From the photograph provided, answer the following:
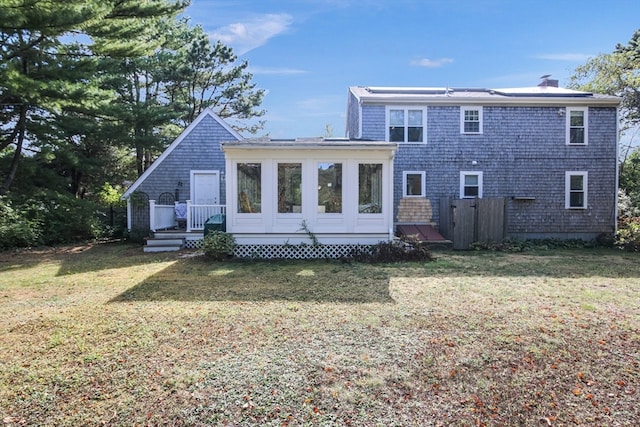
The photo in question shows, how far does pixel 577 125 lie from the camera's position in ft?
45.9

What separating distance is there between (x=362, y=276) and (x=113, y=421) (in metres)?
5.44

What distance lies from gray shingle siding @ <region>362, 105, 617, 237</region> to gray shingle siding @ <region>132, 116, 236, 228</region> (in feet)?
23.0

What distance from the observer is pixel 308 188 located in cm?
969

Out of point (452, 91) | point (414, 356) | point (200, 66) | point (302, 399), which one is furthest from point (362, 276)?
point (200, 66)

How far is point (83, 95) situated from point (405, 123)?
11.0 metres

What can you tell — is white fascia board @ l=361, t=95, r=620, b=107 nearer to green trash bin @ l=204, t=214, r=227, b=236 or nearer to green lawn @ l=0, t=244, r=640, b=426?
green trash bin @ l=204, t=214, r=227, b=236

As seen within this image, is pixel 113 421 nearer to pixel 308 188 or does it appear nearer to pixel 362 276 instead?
pixel 362 276

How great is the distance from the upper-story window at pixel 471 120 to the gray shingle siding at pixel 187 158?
28.5ft

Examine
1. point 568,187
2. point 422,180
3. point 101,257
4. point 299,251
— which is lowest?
point 101,257

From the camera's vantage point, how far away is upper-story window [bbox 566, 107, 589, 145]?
45.7 feet

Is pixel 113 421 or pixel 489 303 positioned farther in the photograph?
pixel 489 303

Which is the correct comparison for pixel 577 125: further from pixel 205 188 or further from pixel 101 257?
pixel 101 257

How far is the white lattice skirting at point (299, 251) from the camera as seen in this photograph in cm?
985

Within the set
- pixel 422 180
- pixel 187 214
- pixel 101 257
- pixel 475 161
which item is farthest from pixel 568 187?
pixel 101 257
